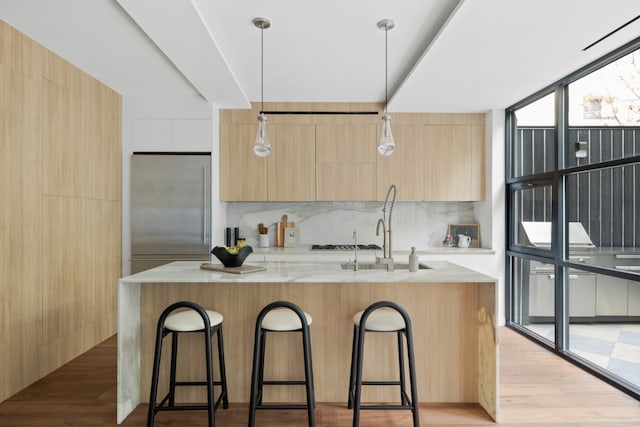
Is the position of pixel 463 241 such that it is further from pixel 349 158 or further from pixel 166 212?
pixel 166 212

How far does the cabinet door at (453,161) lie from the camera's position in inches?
188

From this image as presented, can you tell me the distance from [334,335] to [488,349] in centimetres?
96

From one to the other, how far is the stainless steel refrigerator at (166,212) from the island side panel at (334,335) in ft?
5.51

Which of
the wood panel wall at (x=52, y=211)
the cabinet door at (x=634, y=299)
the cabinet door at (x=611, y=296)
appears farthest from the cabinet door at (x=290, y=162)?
the cabinet door at (x=634, y=299)

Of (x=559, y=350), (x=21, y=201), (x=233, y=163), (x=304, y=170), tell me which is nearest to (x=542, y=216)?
(x=559, y=350)

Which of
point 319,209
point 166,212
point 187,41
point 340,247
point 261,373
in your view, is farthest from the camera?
point 319,209

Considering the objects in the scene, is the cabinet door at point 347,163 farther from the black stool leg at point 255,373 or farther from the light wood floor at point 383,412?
the black stool leg at point 255,373

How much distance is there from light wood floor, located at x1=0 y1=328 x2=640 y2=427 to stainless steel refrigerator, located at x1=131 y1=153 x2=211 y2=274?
54.0 inches

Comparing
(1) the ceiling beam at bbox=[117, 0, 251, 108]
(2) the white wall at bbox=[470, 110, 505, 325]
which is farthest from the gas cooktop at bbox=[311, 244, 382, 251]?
(1) the ceiling beam at bbox=[117, 0, 251, 108]

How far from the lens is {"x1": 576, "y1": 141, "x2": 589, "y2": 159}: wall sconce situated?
3446mm

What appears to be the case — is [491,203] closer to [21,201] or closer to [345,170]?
[345,170]

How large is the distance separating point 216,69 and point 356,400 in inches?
107

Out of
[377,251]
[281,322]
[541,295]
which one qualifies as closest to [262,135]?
[281,322]

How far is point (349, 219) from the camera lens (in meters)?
5.15
